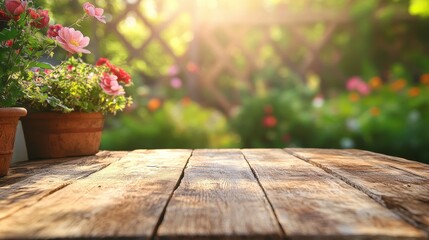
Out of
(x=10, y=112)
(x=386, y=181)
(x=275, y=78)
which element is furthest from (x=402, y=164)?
(x=275, y=78)

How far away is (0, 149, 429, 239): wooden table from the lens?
0.81 metres

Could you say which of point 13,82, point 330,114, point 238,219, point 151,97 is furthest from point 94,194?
point 151,97

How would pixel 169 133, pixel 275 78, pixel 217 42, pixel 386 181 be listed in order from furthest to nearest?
pixel 217 42 < pixel 275 78 < pixel 169 133 < pixel 386 181

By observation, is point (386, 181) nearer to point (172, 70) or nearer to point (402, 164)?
point (402, 164)

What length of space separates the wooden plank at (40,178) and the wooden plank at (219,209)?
31 centimetres

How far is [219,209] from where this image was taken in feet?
3.16

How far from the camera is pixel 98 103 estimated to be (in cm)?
218

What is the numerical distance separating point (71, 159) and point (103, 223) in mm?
1187

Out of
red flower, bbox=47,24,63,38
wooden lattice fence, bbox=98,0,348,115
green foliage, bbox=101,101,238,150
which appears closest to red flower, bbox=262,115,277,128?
green foliage, bbox=101,101,238,150

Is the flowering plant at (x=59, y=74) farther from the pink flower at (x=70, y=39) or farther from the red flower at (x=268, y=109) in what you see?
the red flower at (x=268, y=109)

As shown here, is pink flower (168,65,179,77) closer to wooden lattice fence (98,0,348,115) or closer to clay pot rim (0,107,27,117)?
wooden lattice fence (98,0,348,115)

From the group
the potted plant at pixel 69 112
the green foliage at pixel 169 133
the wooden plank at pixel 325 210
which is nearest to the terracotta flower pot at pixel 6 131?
the potted plant at pixel 69 112

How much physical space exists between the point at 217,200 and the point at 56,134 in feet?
3.94

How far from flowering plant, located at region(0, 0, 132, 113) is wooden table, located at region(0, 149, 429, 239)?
29 cm
